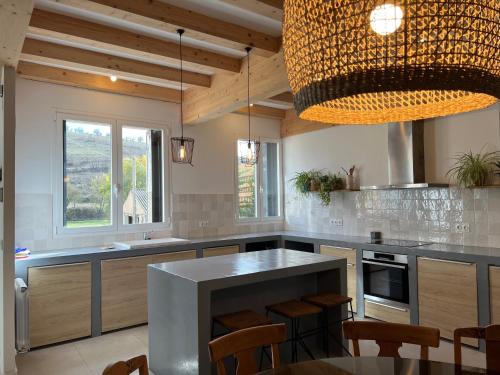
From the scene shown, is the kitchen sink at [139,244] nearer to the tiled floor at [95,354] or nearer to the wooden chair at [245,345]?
the tiled floor at [95,354]

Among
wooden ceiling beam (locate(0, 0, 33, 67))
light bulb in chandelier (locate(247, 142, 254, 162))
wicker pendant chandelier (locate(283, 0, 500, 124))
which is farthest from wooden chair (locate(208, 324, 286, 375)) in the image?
light bulb in chandelier (locate(247, 142, 254, 162))

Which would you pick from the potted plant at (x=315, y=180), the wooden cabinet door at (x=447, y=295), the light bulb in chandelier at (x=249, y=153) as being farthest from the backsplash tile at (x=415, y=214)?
the light bulb in chandelier at (x=249, y=153)

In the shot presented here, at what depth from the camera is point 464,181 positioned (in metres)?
3.63

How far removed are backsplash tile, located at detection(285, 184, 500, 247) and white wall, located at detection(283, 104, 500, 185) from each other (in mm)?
248

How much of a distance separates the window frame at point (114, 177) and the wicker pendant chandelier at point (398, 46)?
3814mm

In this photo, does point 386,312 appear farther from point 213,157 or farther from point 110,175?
point 110,175

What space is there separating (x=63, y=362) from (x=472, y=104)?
11.7 feet

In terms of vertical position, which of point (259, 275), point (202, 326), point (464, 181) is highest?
point (464, 181)

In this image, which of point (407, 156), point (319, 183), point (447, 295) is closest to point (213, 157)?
point (319, 183)

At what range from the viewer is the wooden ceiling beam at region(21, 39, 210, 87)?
347 centimetres

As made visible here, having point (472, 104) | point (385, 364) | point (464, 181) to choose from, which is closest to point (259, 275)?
point (385, 364)

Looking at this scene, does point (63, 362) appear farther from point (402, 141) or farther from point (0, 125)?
point (402, 141)

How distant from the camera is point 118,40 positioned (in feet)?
10.8

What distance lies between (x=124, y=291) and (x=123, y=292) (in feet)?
0.05
